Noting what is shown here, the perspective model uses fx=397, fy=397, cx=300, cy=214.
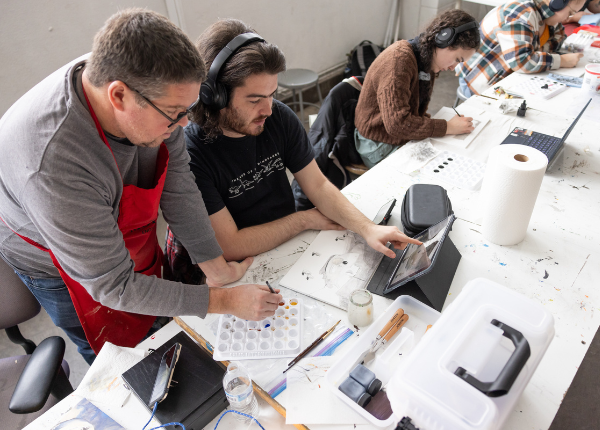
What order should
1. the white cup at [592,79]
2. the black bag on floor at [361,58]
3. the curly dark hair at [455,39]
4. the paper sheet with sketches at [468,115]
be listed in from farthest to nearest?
the black bag on floor at [361,58] < the white cup at [592,79] < the curly dark hair at [455,39] < the paper sheet with sketches at [468,115]

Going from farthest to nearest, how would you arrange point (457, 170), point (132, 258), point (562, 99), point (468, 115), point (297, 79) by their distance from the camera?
1. point (297, 79)
2. point (562, 99)
3. point (468, 115)
4. point (457, 170)
5. point (132, 258)

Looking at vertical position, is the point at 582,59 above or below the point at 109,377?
above

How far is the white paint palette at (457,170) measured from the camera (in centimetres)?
158

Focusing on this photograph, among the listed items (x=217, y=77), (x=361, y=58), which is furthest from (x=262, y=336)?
(x=361, y=58)

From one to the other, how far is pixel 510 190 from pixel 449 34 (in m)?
1.10

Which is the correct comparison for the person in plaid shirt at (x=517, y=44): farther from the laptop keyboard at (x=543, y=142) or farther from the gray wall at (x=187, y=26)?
the gray wall at (x=187, y=26)

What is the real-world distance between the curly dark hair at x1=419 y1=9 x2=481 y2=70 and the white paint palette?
60 cm

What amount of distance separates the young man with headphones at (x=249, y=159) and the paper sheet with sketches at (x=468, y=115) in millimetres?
723

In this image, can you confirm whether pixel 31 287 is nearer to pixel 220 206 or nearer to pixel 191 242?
pixel 191 242

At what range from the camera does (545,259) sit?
1.23 metres

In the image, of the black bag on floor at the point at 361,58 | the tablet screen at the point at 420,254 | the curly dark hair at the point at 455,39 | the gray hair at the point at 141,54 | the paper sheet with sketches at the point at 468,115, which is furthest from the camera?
the black bag on floor at the point at 361,58

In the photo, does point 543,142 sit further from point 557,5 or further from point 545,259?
point 557,5

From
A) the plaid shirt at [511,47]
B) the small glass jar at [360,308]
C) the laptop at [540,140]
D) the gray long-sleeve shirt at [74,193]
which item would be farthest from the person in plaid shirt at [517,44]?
the gray long-sleeve shirt at [74,193]

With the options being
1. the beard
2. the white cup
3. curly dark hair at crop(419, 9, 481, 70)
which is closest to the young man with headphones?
the beard
